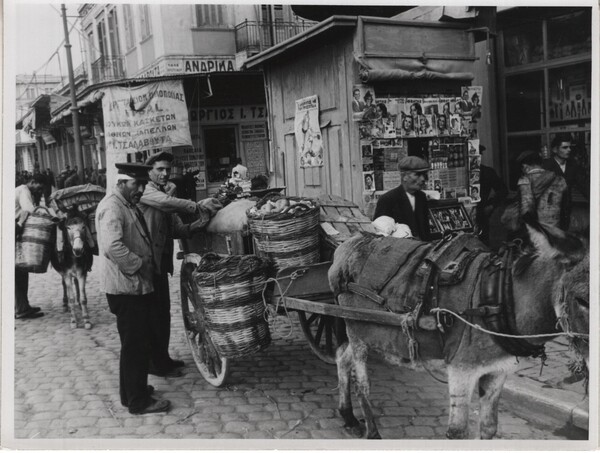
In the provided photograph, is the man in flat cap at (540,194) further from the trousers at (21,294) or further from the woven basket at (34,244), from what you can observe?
the trousers at (21,294)

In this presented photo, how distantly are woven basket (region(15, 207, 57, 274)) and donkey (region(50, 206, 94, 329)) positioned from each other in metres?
0.17

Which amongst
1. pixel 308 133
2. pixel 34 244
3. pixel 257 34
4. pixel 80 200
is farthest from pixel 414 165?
pixel 257 34

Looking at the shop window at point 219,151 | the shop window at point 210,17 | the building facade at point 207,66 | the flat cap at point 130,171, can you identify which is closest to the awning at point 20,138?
the flat cap at point 130,171

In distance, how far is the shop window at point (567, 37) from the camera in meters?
5.38

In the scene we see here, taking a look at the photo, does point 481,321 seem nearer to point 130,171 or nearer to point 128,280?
point 128,280

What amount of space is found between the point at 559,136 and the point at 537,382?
3105mm

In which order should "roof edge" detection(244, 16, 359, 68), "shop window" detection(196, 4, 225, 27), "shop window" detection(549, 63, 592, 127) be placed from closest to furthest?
"shop window" detection(549, 63, 592, 127)
"roof edge" detection(244, 16, 359, 68)
"shop window" detection(196, 4, 225, 27)

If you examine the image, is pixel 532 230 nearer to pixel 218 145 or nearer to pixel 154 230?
pixel 154 230

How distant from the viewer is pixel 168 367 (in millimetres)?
5352

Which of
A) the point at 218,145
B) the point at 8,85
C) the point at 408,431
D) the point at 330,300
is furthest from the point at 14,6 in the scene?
the point at 218,145

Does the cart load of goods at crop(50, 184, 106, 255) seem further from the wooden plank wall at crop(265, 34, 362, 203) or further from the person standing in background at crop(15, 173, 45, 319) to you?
the wooden plank wall at crop(265, 34, 362, 203)

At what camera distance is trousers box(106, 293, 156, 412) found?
447 centimetres

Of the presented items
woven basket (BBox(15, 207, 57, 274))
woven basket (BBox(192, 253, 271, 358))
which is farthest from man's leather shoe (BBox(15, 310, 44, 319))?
woven basket (BBox(192, 253, 271, 358))

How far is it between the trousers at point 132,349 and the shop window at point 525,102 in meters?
4.90
